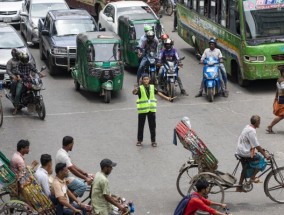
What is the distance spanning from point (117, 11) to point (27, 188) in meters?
16.6

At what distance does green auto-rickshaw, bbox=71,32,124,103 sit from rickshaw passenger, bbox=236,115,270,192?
27.0 ft

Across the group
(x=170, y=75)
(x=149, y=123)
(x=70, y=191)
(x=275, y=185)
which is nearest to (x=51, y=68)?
(x=170, y=75)

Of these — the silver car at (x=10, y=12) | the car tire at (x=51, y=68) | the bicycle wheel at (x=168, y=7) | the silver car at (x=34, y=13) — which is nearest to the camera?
the car tire at (x=51, y=68)

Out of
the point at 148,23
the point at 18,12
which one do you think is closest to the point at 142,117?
the point at 148,23

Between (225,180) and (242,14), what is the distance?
9206mm

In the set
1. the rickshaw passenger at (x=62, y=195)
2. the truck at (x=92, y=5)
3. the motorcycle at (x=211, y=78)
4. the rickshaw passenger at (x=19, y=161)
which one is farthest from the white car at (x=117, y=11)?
the rickshaw passenger at (x=62, y=195)

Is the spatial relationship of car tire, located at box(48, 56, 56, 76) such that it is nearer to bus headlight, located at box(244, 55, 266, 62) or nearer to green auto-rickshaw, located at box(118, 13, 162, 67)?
green auto-rickshaw, located at box(118, 13, 162, 67)

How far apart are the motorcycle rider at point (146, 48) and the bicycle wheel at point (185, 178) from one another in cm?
824

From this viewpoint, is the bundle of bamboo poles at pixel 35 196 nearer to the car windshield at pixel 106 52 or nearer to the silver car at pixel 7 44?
the car windshield at pixel 106 52

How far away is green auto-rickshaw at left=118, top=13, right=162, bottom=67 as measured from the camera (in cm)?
2580

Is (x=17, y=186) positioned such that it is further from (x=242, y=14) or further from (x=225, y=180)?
(x=242, y=14)

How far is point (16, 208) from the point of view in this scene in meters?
13.0

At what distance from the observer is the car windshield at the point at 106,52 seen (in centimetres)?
2288

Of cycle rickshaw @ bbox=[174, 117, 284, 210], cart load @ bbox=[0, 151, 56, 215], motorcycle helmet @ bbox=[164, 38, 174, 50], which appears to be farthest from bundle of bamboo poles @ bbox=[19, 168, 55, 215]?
motorcycle helmet @ bbox=[164, 38, 174, 50]
